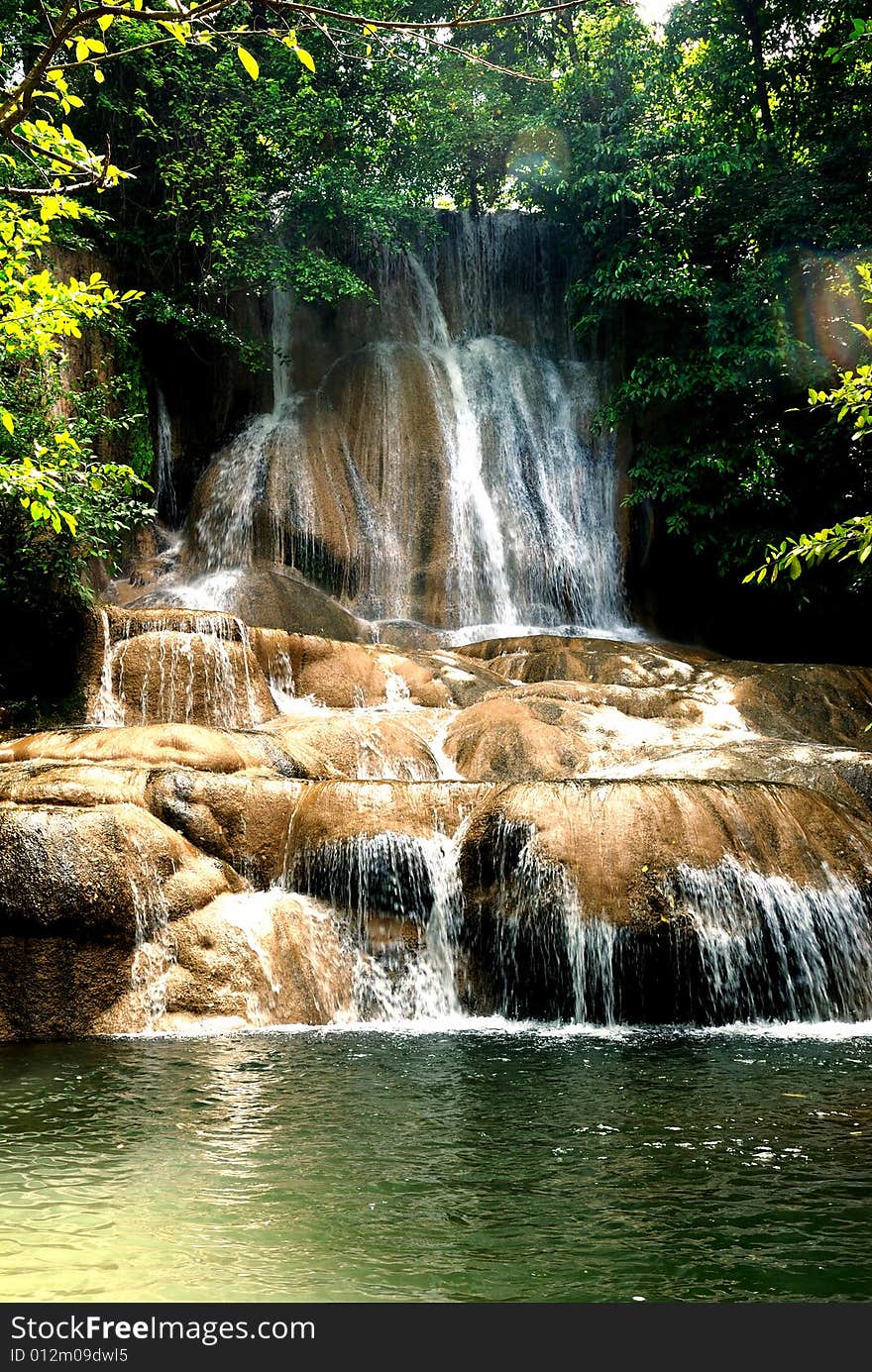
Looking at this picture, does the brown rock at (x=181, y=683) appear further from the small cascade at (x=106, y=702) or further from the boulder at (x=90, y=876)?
the boulder at (x=90, y=876)

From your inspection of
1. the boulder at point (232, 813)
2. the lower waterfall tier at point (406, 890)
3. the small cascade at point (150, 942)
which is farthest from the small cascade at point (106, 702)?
the small cascade at point (150, 942)

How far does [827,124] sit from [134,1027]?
18596 mm

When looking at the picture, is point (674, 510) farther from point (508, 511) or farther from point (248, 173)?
point (248, 173)

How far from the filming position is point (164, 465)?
1780 cm

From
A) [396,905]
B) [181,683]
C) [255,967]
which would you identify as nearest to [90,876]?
[255,967]

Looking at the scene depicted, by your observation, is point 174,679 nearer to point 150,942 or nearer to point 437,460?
point 150,942

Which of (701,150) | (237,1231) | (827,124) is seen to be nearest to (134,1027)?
(237,1231)

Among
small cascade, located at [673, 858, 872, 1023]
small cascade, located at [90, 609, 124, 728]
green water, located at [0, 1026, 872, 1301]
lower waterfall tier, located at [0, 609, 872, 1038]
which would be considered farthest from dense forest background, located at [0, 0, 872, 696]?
green water, located at [0, 1026, 872, 1301]

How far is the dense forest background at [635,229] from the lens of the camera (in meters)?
16.3

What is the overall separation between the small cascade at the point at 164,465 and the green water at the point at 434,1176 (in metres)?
12.9

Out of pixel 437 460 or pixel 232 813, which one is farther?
pixel 437 460

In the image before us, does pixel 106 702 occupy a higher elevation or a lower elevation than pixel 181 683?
lower

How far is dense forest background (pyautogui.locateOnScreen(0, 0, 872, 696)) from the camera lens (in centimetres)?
1628

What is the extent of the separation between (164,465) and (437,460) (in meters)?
4.75
